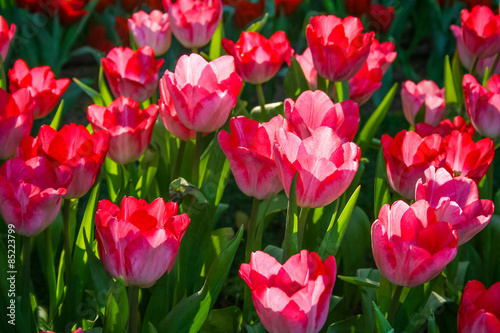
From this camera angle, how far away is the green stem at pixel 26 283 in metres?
0.82

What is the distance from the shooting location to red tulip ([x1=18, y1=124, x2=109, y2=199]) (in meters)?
0.84

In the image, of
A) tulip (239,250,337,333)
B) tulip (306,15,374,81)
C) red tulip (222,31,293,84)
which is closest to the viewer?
tulip (239,250,337,333)

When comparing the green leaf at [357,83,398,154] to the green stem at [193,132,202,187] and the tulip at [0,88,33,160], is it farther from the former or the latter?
the tulip at [0,88,33,160]

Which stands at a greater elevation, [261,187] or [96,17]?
[261,187]

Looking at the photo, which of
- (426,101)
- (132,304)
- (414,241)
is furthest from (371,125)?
(132,304)

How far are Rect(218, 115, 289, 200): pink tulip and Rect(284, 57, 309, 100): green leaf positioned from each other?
481 millimetres

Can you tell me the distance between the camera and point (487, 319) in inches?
27.5

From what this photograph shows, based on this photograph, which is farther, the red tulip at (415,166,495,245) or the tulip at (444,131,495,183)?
the tulip at (444,131,495,183)

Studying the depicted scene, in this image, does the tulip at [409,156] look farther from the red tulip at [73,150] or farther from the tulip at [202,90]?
the red tulip at [73,150]

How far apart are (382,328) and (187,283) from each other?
0.41 m

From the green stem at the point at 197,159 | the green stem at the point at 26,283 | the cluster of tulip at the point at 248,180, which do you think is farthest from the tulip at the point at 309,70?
the green stem at the point at 26,283

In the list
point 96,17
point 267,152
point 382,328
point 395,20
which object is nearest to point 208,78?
point 267,152

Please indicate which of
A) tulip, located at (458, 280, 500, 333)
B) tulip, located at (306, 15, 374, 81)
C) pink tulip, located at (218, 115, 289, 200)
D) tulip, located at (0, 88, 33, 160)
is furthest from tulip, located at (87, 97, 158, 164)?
tulip, located at (458, 280, 500, 333)

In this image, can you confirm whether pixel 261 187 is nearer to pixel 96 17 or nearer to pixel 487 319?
pixel 487 319
